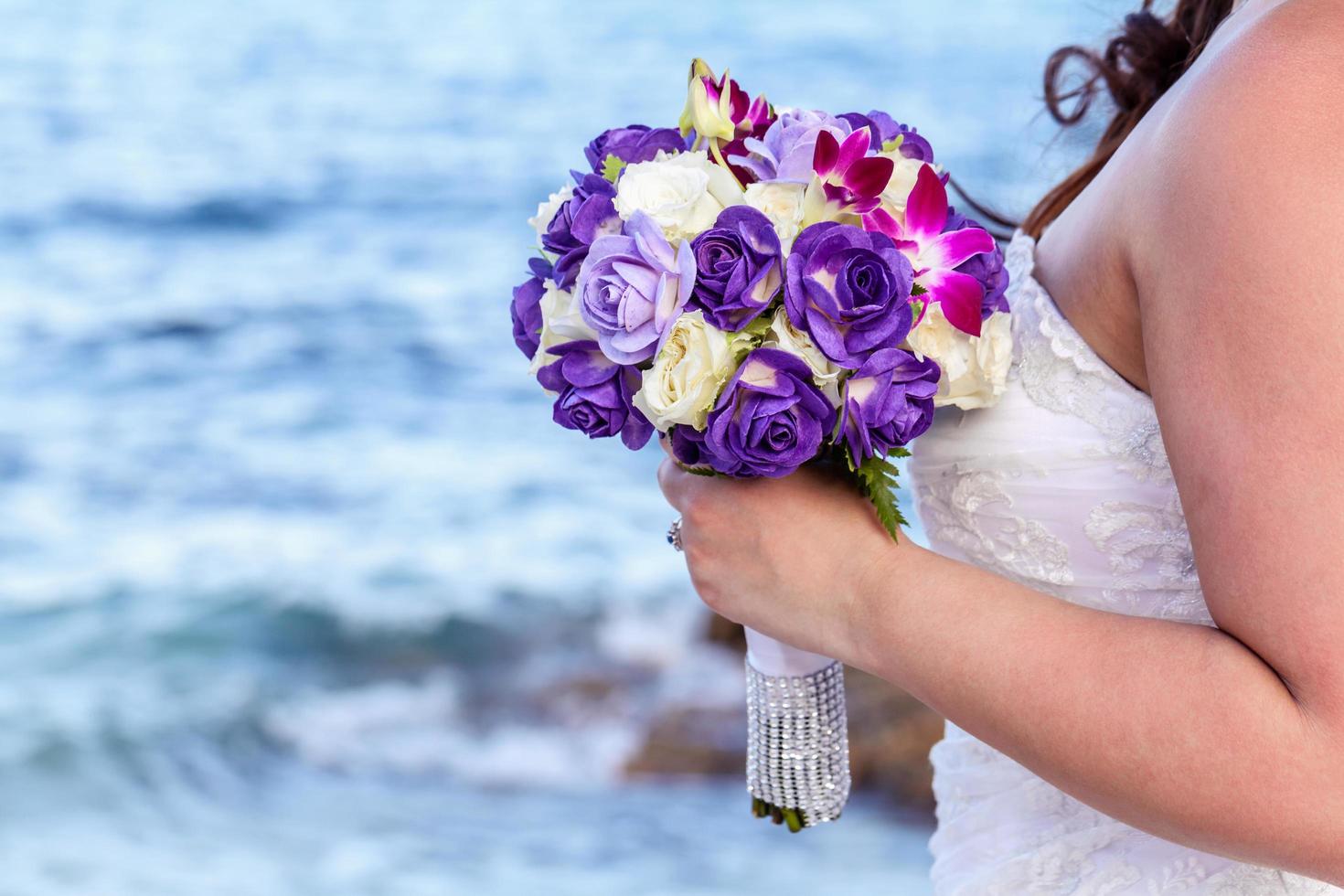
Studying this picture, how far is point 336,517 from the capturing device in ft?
25.2

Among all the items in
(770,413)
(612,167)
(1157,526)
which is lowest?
(1157,526)

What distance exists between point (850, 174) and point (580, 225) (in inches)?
10.6

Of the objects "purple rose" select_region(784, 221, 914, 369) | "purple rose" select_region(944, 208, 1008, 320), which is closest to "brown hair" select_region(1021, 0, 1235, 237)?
"purple rose" select_region(944, 208, 1008, 320)

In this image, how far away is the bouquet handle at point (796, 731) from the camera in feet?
5.57

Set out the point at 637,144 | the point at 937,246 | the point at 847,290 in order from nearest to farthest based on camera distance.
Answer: the point at 847,290, the point at 937,246, the point at 637,144

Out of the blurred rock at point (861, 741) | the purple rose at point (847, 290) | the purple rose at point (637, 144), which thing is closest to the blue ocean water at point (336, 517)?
the blurred rock at point (861, 741)

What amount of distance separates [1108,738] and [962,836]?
28.0 inches

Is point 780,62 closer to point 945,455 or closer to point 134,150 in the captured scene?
point 134,150

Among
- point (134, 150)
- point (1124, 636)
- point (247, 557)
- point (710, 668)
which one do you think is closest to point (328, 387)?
point (247, 557)

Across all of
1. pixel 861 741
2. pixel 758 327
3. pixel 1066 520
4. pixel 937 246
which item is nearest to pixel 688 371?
pixel 758 327

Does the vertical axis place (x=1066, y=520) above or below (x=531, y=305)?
below

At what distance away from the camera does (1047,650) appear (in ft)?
3.72

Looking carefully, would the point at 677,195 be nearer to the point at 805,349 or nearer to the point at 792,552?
the point at 805,349

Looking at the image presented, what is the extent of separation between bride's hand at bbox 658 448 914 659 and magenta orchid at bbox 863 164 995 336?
0.73ft
